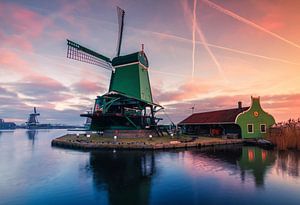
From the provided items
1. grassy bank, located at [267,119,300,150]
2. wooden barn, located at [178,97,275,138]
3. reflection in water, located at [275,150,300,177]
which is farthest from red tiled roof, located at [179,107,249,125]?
reflection in water, located at [275,150,300,177]

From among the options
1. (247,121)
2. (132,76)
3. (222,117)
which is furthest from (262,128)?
(132,76)

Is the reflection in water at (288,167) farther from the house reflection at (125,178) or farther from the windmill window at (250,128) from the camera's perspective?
the windmill window at (250,128)

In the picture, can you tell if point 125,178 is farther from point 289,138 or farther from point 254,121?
point 254,121

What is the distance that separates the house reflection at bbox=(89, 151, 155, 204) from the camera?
391 inches

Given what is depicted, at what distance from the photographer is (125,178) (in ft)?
43.0

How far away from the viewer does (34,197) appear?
10172 millimetres

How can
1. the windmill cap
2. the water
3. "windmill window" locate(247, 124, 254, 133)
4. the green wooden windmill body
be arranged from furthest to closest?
the windmill cap < the green wooden windmill body < "windmill window" locate(247, 124, 254, 133) < the water

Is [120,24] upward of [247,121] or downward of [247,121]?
upward

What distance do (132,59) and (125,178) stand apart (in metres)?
27.6

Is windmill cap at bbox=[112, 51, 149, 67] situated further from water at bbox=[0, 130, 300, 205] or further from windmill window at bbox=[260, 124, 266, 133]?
water at bbox=[0, 130, 300, 205]

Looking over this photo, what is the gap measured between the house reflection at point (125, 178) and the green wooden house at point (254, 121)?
65.3 ft

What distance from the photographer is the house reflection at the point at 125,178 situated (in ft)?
32.6

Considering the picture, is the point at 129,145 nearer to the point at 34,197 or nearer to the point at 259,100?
the point at 34,197

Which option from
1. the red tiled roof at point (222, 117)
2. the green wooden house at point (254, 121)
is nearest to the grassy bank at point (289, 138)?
the green wooden house at point (254, 121)
